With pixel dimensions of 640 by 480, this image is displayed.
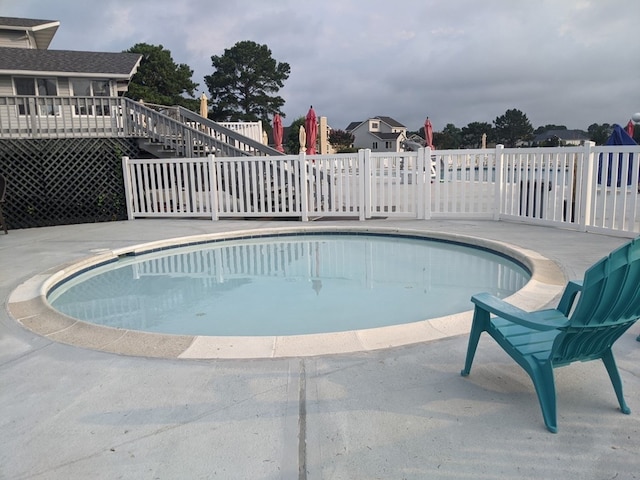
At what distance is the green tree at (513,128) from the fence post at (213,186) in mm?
82077

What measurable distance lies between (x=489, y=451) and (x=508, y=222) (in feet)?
25.6

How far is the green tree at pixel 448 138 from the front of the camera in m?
71.0

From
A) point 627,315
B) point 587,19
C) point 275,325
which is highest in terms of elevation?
point 587,19

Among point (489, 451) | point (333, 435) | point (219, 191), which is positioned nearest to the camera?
point (489, 451)

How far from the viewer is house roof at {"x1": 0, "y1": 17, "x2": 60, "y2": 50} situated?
23.2 meters

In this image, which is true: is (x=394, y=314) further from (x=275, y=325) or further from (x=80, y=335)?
(x=80, y=335)

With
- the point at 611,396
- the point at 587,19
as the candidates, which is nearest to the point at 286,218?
the point at 611,396

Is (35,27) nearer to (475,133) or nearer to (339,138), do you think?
(339,138)

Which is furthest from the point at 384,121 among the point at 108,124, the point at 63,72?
the point at 108,124

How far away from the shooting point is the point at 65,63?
1891 cm

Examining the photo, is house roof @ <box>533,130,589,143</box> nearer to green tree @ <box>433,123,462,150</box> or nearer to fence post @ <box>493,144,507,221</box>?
green tree @ <box>433,123,462,150</box>

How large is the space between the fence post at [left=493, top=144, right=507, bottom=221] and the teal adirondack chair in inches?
275

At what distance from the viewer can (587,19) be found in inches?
503

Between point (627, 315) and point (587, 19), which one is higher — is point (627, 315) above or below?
below
